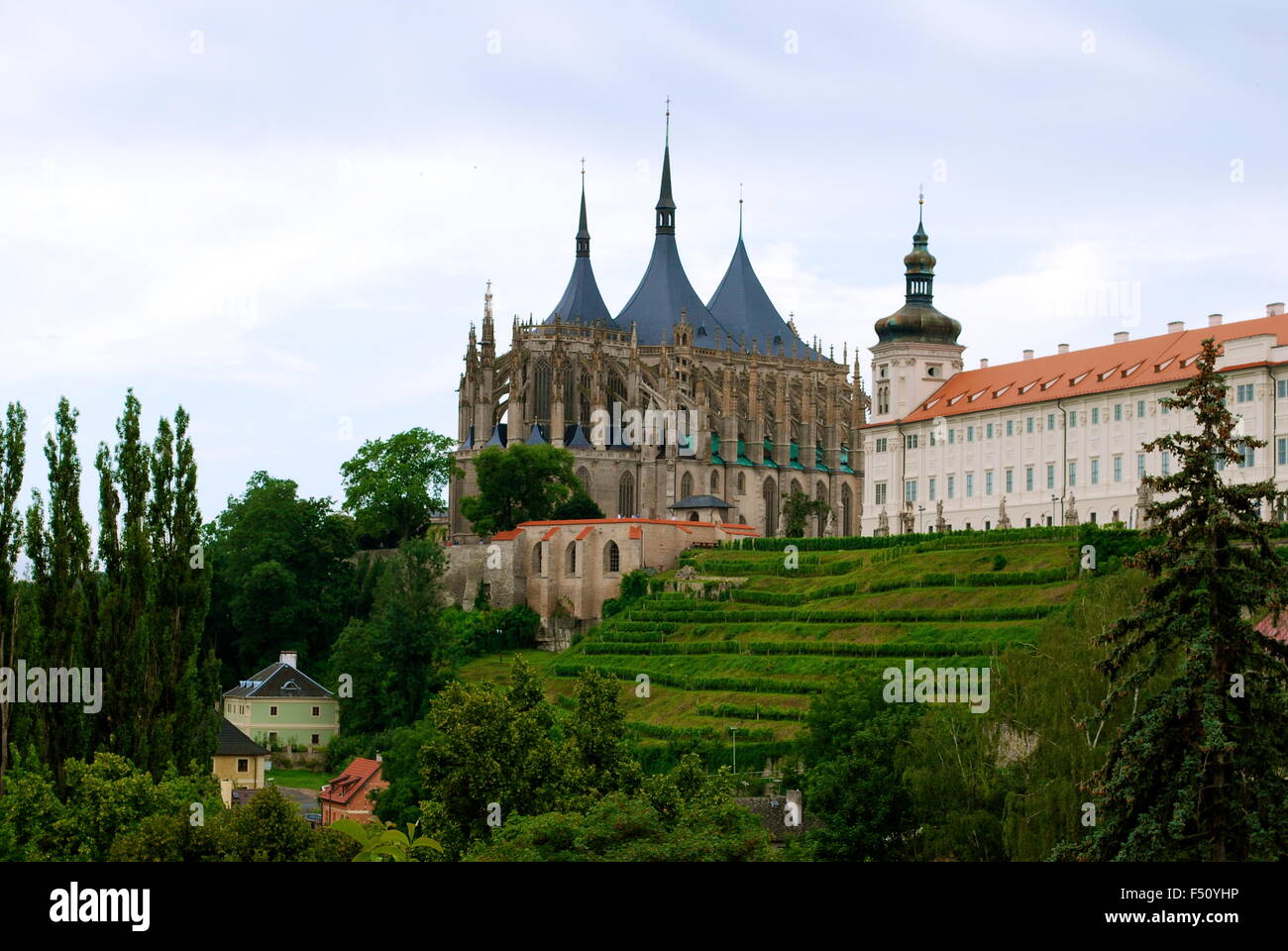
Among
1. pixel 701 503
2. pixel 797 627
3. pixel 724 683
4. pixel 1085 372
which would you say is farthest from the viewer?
pixel 701 503

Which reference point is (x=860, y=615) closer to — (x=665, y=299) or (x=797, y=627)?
(x=797, y=627)

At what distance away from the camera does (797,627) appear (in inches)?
2906

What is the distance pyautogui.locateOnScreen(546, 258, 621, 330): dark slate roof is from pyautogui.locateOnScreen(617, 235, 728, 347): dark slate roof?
1.67 m

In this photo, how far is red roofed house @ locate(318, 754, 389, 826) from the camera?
6412cm

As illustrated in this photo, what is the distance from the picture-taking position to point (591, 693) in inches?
1732

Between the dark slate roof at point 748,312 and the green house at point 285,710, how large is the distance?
167 ft

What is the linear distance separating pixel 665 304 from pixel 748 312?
706 cm

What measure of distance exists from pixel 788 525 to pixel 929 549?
34445 mm

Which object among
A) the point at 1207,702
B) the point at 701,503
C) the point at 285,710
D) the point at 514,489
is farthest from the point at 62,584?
the point at 701,503

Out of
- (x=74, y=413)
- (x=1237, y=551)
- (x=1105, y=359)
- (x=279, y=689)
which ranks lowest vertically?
(x=279, y=689)
